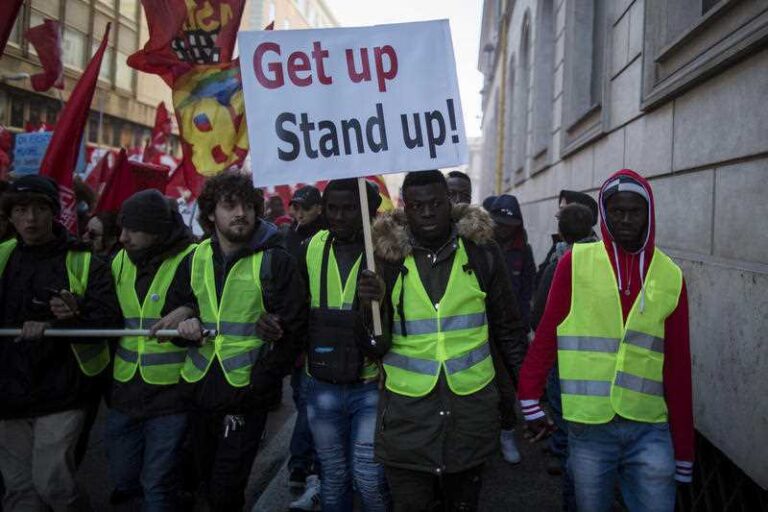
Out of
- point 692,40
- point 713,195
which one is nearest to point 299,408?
point 713,195

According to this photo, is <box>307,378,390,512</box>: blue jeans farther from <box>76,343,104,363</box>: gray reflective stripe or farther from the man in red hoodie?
<box>76,343,104,363</box>: gray reflective stripe

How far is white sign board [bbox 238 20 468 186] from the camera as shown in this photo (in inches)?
113

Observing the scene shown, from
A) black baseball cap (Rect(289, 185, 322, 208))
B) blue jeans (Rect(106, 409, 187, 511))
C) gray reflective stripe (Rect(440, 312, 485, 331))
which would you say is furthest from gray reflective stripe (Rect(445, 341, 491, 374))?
black baseball cap (Rect(289, 185, 322, 208))

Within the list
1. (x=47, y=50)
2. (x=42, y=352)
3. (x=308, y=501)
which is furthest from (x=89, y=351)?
(x=47, y=50)

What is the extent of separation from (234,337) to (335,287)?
0.54 metres

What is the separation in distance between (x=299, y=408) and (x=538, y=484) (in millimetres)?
1672

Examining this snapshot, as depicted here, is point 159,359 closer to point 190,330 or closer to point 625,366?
point 190,330

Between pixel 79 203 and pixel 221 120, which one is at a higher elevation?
pixel 221 120

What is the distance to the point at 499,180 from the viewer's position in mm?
20312

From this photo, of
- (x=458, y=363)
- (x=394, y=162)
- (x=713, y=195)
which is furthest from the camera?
(x=713, y=195)

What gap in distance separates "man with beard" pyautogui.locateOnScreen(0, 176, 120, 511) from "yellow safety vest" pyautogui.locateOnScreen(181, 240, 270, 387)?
21.7 inches

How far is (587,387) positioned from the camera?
8.29 feet

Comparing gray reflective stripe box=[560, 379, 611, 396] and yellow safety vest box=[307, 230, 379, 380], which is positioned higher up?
yellow safety vest box=[307, 230, 379, 380]

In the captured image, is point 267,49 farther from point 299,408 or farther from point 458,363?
point 299,408
